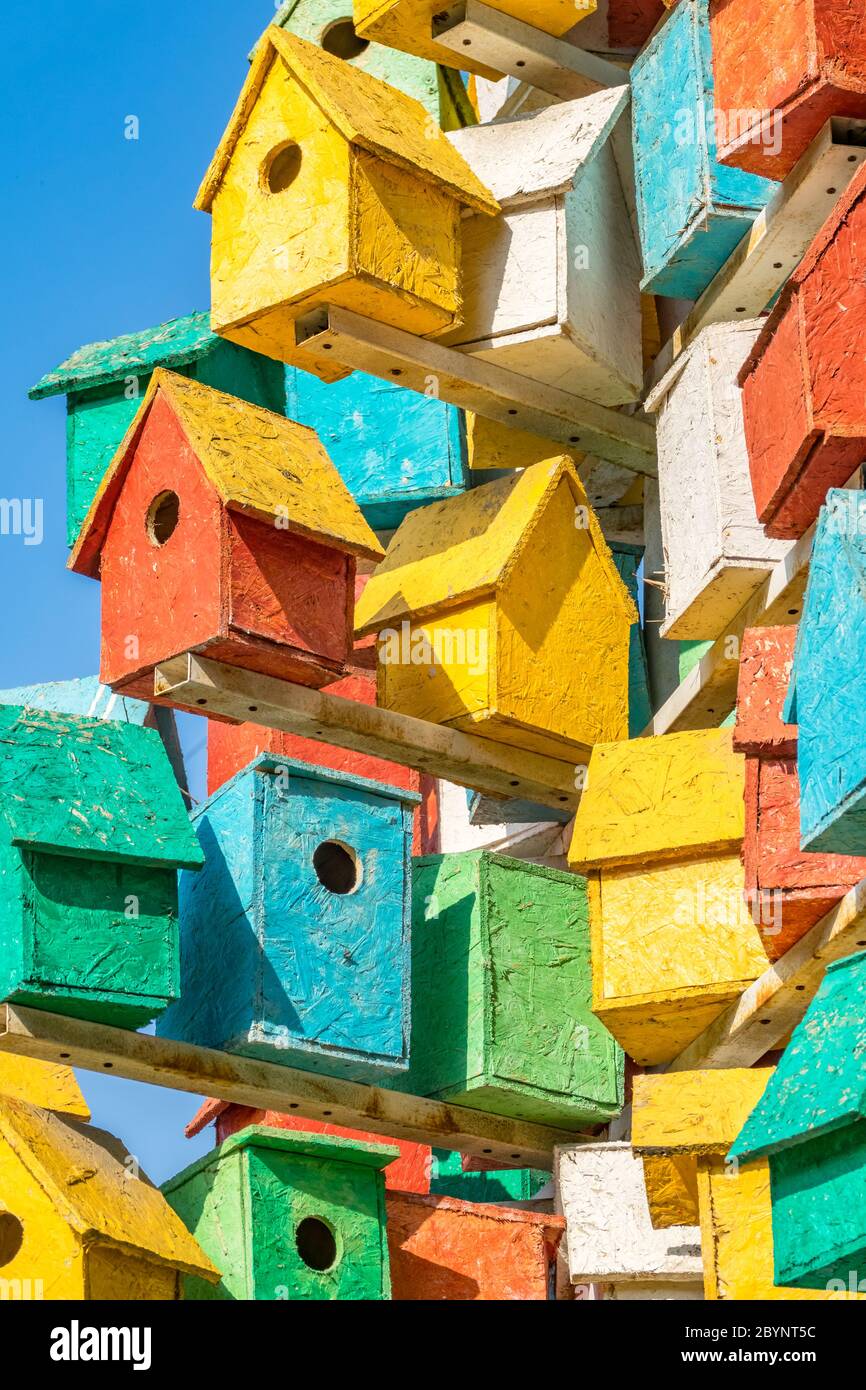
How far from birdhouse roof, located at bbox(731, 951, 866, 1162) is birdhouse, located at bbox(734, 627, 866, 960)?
1.87 feet

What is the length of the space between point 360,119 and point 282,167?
1.50ft

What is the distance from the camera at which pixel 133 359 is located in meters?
10.2

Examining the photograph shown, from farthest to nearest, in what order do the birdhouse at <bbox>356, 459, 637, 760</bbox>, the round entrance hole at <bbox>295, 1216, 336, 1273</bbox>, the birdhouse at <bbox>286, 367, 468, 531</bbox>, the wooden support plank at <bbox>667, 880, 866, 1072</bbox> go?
the birdhouse at <bbox>286, 367, 468, 531</bbox> → the birdhouse at <bbox>356, 459, 637, 760</bbox> → the round entrance hole at <bbox>295, 1216, 336, 1273</bbox> → the wooden support plank at <bbox>667, 880, 866, 1072</bbox>

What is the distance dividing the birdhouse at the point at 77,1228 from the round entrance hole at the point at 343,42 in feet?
16.0

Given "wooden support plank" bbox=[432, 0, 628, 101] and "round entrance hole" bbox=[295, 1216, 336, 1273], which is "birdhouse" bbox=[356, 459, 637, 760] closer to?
"wooden support plank" bbox=[432, 0, 628, 101]

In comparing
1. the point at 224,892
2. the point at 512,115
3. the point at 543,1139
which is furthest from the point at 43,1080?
the point at 512,115

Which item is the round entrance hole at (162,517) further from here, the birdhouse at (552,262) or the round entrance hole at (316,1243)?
the round entrance hole at (316,1243)

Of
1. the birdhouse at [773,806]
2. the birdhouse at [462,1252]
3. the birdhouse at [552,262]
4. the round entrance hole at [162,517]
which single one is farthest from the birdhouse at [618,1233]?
the birdhouse at [552,262]

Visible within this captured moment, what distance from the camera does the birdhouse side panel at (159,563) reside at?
8.23 m

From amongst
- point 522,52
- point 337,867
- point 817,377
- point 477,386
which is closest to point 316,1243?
point 337,867

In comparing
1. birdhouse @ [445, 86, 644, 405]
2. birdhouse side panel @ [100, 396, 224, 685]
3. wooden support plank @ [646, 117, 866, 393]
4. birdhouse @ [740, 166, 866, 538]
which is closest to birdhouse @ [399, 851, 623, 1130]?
birdhouse side panel @ [100, 396, 224, 685]

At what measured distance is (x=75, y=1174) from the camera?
780 cm

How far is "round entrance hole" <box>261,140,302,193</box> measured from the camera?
915 centimetres

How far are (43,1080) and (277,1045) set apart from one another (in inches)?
33.8
